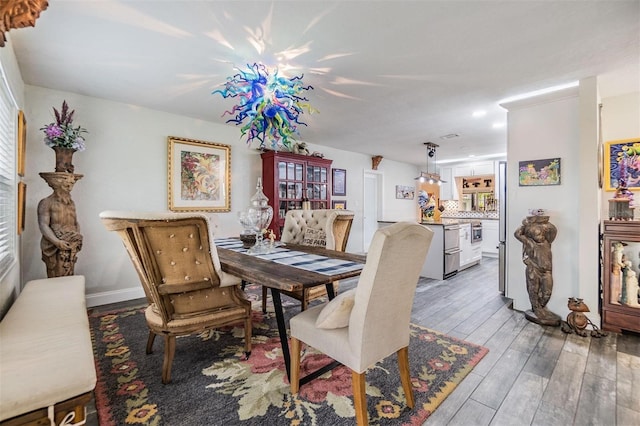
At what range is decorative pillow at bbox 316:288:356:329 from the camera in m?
1.42

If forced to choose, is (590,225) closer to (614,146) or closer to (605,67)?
(614,146)

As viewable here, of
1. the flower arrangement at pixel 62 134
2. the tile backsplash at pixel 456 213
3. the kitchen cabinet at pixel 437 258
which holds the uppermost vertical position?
the flower arrangement at pixel 62 134

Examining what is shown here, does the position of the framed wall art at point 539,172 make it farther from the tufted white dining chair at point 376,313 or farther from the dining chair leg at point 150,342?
the dining chair leg at point 150,342

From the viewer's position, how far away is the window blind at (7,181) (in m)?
1.95

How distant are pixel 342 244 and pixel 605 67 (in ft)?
8.97

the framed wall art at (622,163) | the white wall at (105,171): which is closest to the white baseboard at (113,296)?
the white wall at (105,171)

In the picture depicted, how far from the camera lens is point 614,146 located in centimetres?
301

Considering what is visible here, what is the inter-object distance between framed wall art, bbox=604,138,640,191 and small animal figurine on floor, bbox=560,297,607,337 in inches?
55.6

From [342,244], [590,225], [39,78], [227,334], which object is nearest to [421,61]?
[342,244]

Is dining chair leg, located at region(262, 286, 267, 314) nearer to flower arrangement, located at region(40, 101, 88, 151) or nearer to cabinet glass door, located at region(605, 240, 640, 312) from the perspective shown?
flower arrangement, located at region(40, 101, 88, 151)

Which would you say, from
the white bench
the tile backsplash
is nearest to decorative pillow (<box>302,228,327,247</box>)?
the white bench

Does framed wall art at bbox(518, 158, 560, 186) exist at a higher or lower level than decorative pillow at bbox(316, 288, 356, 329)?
higher

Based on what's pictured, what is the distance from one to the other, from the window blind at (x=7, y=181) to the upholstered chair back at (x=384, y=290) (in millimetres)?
2223

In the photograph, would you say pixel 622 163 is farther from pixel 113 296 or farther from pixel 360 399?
pixel 113 296
